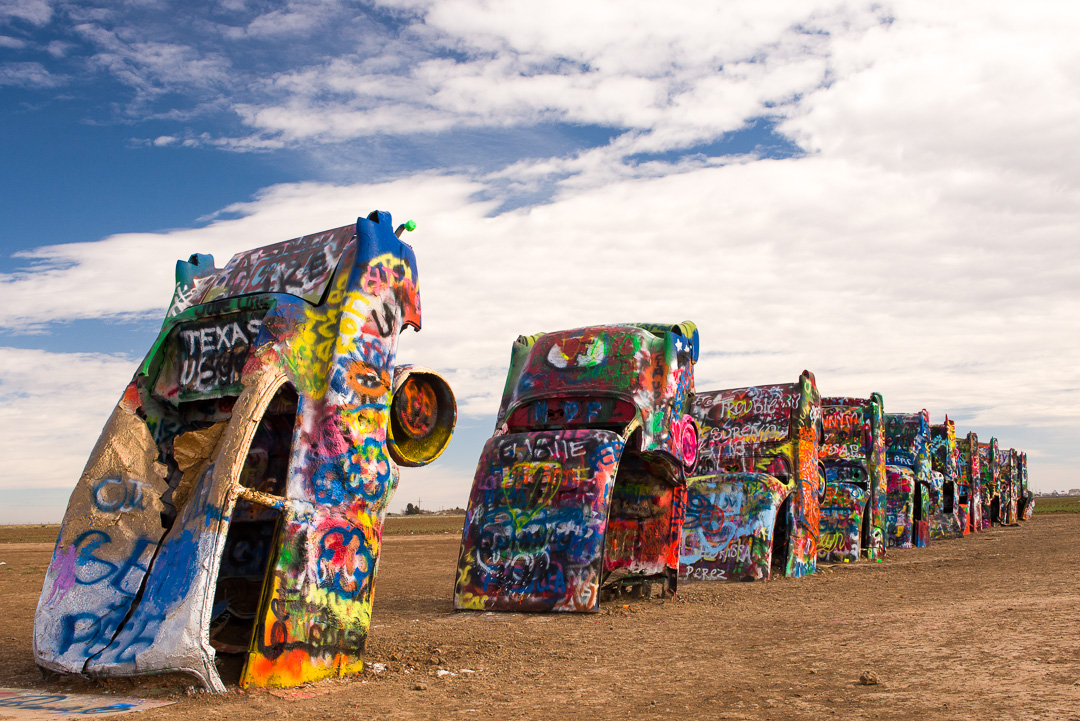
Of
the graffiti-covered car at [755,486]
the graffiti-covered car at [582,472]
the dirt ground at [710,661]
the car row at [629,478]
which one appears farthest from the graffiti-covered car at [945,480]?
the graffiti-covered car at [582,472]

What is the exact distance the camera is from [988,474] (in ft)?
124

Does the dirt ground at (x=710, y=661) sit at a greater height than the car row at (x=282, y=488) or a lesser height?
lesser

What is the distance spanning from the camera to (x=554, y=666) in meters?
7.29

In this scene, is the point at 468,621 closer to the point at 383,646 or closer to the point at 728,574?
the point at 383,646

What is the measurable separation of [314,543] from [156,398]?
1962 millimetres

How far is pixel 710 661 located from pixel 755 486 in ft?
24.2

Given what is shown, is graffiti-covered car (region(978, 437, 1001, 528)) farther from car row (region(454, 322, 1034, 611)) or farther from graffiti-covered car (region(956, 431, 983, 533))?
car row (region(454, 322, 1034, 611))

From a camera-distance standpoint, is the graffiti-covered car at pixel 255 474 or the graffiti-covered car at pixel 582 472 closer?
the graffiti-covered car at pixel 255 474

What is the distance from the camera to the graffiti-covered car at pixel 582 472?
10.2 m

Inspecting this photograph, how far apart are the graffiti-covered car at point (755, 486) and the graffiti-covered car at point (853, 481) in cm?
266

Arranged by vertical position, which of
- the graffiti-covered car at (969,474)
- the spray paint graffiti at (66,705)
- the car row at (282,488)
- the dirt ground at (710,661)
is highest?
the graffiti-covered car at (969,474)

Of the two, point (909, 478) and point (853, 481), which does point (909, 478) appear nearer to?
point (909, 478)

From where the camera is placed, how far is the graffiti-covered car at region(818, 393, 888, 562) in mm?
19266

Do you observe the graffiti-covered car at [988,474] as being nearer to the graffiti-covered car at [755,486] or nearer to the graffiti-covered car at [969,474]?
the graffiti-covered car at [969,474]
